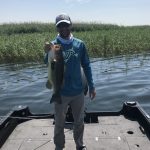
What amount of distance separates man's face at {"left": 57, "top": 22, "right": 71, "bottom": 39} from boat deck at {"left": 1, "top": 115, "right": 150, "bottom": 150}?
8.04 feet

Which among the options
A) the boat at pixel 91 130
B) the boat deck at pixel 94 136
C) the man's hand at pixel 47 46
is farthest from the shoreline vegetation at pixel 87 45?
the man's hand at pixel 47 46

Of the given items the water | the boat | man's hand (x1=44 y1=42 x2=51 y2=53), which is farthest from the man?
Result: the water

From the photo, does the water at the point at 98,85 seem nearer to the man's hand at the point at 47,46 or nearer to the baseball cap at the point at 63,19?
the baseball cap at the point at 63,19

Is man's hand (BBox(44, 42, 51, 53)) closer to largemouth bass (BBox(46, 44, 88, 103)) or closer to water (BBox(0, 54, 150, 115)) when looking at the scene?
largemouth bass (BBox(46, 44, 88, 103))

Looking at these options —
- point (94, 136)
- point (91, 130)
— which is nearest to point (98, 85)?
point (91, 130)

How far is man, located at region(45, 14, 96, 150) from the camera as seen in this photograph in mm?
5996

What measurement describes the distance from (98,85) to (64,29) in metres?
11.7

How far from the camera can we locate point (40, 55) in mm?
27078

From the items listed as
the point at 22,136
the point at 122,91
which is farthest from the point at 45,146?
the point at 122,91

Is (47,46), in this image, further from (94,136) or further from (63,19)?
(94,136)

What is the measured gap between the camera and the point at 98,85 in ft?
57.2

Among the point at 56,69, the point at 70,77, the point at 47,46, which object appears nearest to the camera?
the point at 47,46

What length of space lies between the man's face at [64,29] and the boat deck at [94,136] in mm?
2450

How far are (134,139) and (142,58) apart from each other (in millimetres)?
20992
